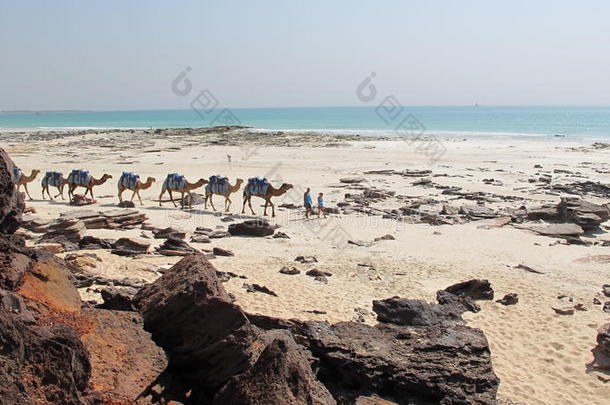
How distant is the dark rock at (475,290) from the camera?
11516 millimetres

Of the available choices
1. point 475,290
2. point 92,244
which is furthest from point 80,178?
point 475,290

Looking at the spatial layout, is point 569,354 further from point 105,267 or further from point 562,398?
point 105,267

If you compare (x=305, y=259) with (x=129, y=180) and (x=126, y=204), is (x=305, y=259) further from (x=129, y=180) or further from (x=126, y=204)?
(x=129, y=180)

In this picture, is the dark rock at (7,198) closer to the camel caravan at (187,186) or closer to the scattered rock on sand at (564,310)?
the scattered rock on sand at (564,310)

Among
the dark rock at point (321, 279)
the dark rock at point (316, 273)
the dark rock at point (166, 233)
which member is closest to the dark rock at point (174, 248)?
the dark rock at point (166, 233)

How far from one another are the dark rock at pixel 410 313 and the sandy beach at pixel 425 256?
862mm

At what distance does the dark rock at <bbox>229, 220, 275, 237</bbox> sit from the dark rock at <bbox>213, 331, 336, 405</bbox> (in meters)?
12.0

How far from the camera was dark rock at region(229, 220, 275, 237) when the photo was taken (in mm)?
16811

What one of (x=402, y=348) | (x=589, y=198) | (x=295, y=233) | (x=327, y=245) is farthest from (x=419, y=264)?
(x=589, y=198)

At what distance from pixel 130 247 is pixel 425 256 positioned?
25.4 ft

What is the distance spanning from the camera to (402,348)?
6.23 m

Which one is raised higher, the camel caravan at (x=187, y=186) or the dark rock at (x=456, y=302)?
the camel caravan at (x=187, y=186)

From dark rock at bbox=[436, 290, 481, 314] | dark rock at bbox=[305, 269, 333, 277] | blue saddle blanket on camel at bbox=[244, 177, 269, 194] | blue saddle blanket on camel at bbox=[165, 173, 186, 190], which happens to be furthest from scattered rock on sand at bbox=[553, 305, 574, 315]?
blue saddle blanket on camel at bbox=[165, 173, 186, 190]

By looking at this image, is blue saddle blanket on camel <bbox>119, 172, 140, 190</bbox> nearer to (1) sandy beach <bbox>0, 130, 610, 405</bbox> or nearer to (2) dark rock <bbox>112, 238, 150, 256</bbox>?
(1) sandy beach <bbox>0, 130, 610, 405</bbox>
